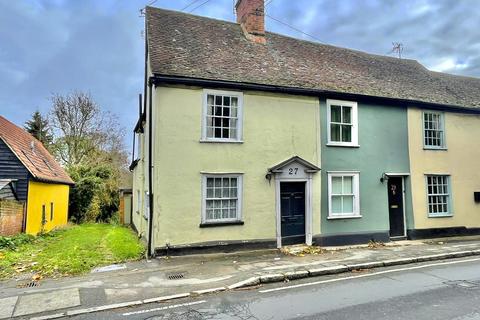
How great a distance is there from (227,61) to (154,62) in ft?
9.83

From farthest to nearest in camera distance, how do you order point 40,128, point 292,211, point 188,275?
1. point 40,128
2. point 292,211
3. point 188,275

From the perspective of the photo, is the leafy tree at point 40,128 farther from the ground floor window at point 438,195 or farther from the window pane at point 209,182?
the ground floor window at point 438,195

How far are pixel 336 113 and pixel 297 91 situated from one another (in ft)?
7.24

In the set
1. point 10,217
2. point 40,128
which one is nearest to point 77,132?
point 40,128

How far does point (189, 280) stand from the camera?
8641 millimetres

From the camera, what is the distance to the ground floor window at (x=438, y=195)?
1559 centimetres

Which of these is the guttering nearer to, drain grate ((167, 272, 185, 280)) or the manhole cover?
drain grate ((167, 272, 185, 280))

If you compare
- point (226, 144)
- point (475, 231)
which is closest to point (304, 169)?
point (226, 144)

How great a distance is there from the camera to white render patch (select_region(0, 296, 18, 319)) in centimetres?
638

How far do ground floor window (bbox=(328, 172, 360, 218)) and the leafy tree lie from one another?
31277mm

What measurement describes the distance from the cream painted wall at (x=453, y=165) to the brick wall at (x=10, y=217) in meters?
17.4

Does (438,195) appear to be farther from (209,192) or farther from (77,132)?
(77,132)

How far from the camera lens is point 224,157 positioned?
12.1 metres

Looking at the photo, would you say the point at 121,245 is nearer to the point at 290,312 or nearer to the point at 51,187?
the point at 290,312
